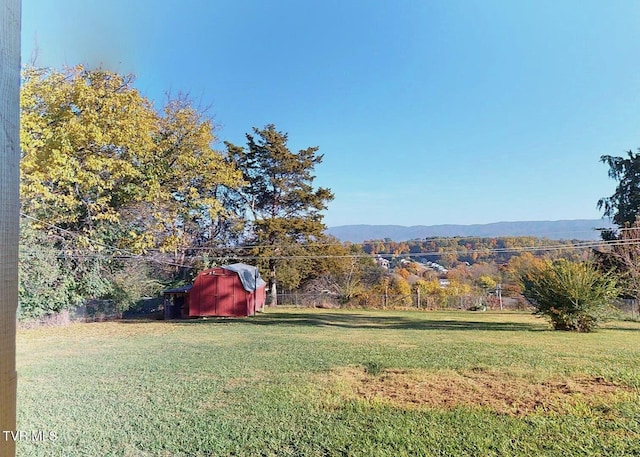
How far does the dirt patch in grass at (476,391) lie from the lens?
296 centimetres

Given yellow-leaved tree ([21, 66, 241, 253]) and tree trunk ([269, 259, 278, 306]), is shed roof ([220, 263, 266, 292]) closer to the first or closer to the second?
tree trunk ([269, 259, 278, 306])

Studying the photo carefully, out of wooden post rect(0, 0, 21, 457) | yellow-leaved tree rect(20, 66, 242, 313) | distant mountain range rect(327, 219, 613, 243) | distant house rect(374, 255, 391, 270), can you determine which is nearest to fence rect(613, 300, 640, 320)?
distant mountain range rect(327, 219, 613, 243)

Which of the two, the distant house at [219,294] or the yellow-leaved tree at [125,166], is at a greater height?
the yellow-leaved tree at [125,166]

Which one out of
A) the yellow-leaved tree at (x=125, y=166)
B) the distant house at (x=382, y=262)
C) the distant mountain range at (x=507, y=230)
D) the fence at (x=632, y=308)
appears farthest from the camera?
the distant house at (x=382, y=262)

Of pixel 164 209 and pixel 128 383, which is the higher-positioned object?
pixel 164 209

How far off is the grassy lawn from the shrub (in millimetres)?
3138

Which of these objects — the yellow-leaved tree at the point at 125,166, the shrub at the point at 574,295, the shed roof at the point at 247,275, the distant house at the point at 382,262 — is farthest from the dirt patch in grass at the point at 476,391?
the distant house at the point at 382,262

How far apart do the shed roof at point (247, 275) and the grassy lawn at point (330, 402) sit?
7200 millimetres

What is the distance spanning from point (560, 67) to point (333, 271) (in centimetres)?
1247

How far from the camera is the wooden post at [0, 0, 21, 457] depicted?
1.47 ft

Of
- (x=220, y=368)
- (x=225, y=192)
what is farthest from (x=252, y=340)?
(x=225, y=192)

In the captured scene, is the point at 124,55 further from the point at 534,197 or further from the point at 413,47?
the point at 534,197

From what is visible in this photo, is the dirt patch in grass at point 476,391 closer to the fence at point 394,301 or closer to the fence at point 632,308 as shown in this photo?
the fence at point 632,308

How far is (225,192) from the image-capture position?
41.7 feet
